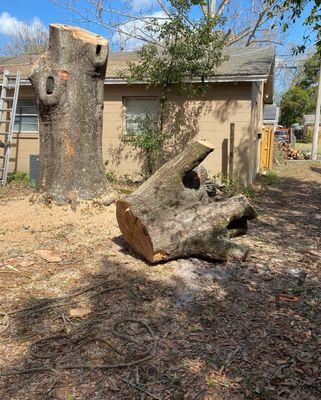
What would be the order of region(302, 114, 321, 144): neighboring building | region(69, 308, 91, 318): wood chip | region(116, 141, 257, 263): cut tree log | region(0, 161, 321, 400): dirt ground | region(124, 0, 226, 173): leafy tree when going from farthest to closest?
region(302, 114, 321, 144): neighboring building < region(124, 0, 226, 173): leafy tree < region(116, 141, 257, 263): cut tree log < region(69, 308, 91, 318): wood chip < region(0, 161, 321, 400): dirt ground

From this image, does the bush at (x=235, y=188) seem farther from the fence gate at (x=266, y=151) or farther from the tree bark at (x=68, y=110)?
the fence gate at (x=266, y=151)

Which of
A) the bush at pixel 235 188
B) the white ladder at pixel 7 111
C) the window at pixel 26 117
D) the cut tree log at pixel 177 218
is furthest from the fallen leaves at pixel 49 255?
the window at pixel 26 117

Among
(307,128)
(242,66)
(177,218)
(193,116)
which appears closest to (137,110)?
(193,116)

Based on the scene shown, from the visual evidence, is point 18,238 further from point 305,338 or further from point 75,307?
point 305,338

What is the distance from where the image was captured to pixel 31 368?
3.11 m

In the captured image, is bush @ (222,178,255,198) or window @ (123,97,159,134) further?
window @ (123,97,159,134)

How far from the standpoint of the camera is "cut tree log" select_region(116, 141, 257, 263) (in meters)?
4.86

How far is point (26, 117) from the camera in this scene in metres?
12.7

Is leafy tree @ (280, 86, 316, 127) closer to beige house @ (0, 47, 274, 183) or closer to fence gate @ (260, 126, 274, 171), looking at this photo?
fence gate @ (260, 126, 274, 171)

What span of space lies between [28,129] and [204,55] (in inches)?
220

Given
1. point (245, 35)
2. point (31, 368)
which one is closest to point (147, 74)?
point (31, 368)

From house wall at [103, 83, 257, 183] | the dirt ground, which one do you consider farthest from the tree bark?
house wall at [103, 83, 257, 183]

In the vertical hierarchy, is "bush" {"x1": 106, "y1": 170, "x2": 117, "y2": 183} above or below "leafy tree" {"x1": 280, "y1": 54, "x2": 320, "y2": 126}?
below

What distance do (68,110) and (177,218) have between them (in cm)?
248
